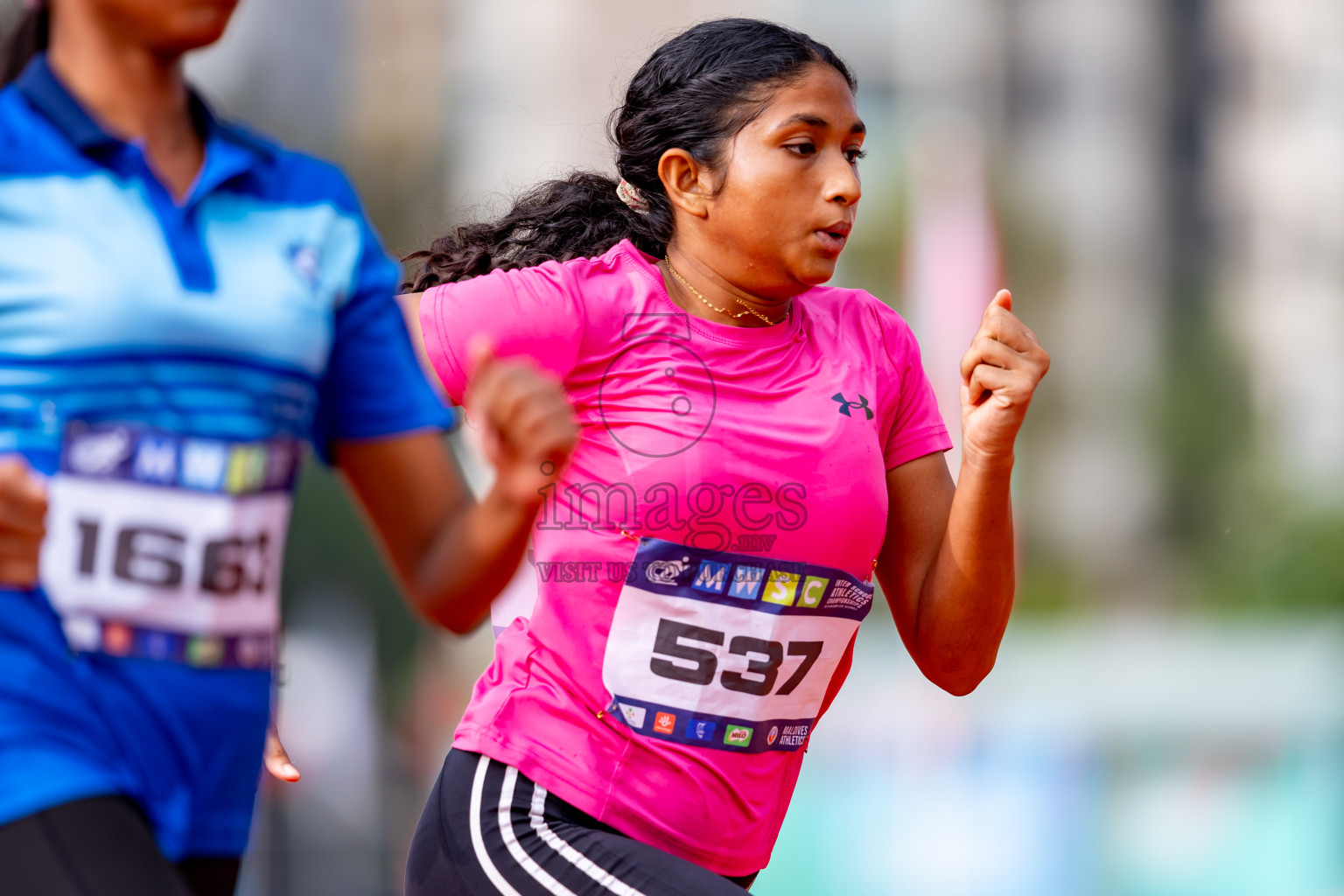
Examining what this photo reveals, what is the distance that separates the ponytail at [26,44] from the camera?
201 centimetres

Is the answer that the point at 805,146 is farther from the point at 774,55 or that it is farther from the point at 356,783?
the point at 356,783

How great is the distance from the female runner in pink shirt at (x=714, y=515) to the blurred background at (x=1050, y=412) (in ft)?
1.84

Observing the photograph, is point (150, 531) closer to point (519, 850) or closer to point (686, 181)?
point (519, 850)

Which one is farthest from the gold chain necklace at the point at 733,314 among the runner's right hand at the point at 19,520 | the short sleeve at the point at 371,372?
the runner's right hand at the point at 19,520

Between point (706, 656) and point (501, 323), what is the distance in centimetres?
62

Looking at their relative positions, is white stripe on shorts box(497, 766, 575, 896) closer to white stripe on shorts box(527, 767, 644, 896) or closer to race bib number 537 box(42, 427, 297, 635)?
white stripe on shorts box(527, 767, 644, 896)

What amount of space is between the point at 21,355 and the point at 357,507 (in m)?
0.48

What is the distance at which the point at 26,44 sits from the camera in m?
2.01

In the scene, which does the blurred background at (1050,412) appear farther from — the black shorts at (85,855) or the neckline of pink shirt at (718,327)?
the black shorts at (85,855)

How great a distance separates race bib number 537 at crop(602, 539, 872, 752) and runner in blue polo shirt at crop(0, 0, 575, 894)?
1.97 feet

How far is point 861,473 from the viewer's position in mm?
2715

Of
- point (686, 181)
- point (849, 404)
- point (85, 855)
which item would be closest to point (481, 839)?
point (85, 855)

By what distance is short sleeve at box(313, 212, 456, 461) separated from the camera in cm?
208

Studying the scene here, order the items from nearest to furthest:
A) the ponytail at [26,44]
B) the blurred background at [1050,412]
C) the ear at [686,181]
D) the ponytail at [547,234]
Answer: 1. the ponytail at [26,44]
2. the ear at [686,181]
3. the ponytail at [547,234]
4. the blurred background at [1050,412]
